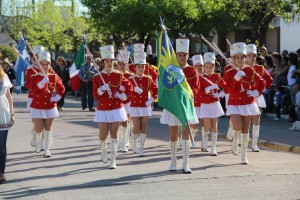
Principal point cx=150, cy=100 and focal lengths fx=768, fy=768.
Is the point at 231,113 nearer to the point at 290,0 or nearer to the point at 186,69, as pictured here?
the point at 186,69

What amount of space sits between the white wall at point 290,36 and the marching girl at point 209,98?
22.2 metres

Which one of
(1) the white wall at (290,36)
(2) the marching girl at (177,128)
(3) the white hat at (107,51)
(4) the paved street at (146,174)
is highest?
(1) the white wall at (290,36)

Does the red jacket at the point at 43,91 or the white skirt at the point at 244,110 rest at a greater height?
the red jacket at the point at 43,91

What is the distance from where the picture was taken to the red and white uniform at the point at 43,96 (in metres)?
14.4

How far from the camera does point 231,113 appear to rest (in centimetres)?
1359

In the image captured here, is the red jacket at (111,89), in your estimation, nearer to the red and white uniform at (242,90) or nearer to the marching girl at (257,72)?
the red and white uniform at (242,90)

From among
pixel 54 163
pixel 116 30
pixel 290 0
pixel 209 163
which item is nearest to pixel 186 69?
pixel 209 163

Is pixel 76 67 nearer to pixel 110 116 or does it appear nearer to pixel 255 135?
pixel 255 135

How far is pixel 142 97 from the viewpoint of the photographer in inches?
583

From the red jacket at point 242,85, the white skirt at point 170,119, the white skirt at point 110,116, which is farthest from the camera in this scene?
the red jacket at point 242,85

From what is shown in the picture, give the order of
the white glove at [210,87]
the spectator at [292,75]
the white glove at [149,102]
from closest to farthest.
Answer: the white glove at [149,102], the white glove at [210,87], the spectator at [292,75]

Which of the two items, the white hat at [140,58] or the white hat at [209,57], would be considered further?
the white hat at [209,57]

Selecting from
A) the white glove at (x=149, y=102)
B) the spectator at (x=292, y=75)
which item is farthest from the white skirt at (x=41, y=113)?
the spectator at (x=292, y=75)

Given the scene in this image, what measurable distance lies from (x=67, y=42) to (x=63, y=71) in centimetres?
2931
